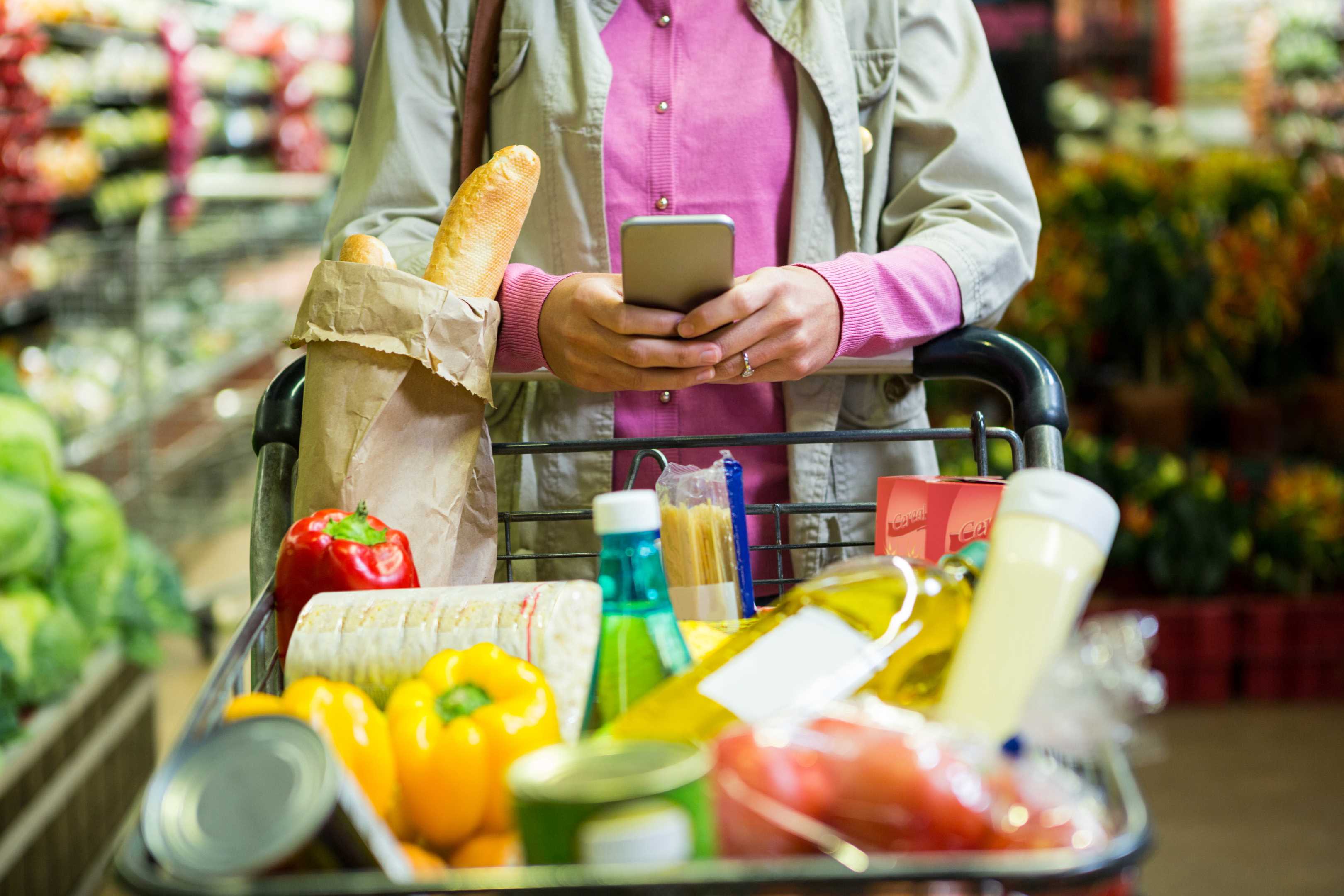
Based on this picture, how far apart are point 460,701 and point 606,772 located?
239 millimetres

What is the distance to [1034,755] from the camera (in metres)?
0.72

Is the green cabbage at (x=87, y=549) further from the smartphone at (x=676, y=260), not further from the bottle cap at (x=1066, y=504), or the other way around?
the bottle cap at (x=1066, y=504)

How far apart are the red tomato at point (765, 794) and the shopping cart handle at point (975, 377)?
548 millimetres

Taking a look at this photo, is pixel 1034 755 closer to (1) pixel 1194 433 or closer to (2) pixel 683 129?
(2) pixel 683 129

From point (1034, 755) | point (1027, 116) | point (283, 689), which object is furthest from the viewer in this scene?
point (1027, 116)

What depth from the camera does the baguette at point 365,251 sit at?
1.06 meters

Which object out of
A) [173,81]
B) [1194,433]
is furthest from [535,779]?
[173,81]

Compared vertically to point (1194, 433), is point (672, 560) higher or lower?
higher

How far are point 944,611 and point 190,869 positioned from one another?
42cm

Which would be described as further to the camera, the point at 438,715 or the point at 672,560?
the point at 672,560

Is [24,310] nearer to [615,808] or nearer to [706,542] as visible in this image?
[706,542]

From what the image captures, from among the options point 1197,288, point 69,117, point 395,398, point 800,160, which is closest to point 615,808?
point 395,398

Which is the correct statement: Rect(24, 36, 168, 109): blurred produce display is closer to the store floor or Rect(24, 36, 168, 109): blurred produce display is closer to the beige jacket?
the store floor

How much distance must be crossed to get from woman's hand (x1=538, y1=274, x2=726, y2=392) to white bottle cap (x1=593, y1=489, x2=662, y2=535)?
0.88 feet
